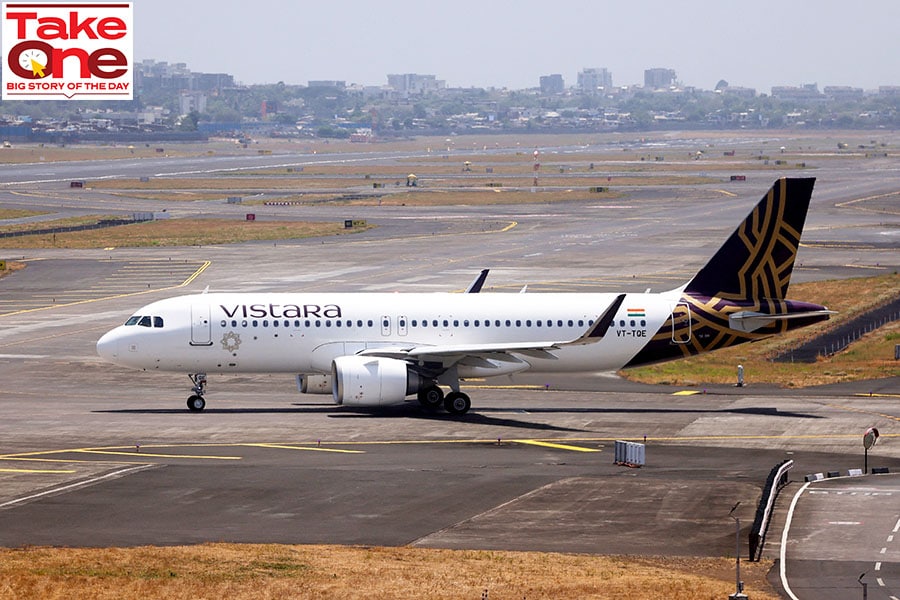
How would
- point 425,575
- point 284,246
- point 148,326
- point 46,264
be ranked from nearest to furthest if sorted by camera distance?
point 425,575 → point 148,326 → point 46,264 → point 284,246

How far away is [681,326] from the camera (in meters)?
58.0

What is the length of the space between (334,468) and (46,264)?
258 ft

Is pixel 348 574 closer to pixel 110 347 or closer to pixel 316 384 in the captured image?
pixel 316 384

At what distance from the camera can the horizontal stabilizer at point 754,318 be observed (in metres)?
58.2

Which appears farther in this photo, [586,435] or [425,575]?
[586,435]

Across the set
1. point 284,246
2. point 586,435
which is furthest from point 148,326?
point 284,246

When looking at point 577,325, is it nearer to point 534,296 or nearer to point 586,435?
point 534,296

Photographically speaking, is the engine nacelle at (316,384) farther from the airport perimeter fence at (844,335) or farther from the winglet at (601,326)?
the airport perimeter fence at (844,335)

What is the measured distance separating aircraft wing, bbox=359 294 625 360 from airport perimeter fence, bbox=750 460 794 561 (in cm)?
962

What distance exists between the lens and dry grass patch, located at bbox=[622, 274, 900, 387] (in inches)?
2635

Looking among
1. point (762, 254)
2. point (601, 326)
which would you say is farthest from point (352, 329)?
point (762, 254)

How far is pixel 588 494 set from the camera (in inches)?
1636

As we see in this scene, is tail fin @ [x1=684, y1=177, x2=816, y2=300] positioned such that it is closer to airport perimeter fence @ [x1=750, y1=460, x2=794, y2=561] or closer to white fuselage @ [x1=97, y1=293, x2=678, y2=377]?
white fuselage @ [x1=97, y1=293, x2=678, y2=377]

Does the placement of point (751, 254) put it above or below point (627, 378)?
above
